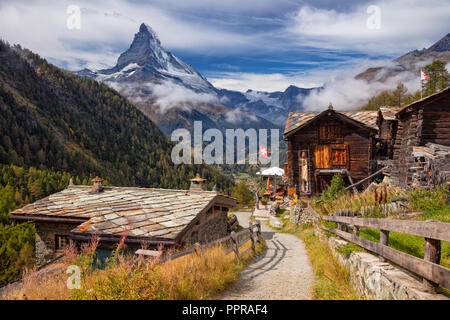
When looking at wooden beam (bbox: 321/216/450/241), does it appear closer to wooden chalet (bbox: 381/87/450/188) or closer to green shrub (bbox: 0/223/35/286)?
wooden chalet (bbox: 381/87/450/188)

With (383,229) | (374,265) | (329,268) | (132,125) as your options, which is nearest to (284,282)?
(329,268)

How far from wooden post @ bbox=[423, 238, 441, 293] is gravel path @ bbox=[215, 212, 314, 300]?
8.91ft

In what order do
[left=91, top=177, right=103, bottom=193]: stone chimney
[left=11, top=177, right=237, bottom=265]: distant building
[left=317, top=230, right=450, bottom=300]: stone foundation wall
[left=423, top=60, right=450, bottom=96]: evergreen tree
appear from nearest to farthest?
1. [left=317, top=230, right=450, bottom=300]: stone foundation wall
2. [left=11, top=177, right=237, bottom=265]: distant building
3. [left=91, top=177, right=103, bottom=193]: stone chimney
4. [left=423, top=60, right=450, bottom=96]: evergreen tree

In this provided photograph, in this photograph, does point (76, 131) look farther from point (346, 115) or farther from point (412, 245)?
point (412, 245)

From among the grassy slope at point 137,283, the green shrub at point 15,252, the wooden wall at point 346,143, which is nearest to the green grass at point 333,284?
the grassy slope at point 137,283

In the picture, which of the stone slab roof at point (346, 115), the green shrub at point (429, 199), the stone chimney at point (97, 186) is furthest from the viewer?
the stone slab roof at point (346, 115)

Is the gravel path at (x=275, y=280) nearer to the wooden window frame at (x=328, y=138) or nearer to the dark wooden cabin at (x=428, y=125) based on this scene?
the dark wooden cabin at (x=428, y=125)

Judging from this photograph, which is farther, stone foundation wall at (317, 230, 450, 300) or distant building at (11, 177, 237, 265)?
distant building at (11, 177, 237, 265)

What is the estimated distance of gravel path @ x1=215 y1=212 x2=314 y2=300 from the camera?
227 inches

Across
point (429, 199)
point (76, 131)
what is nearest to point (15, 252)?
point (429, 199)

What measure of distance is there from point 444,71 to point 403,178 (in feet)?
139

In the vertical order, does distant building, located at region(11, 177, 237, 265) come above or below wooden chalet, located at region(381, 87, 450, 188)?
below

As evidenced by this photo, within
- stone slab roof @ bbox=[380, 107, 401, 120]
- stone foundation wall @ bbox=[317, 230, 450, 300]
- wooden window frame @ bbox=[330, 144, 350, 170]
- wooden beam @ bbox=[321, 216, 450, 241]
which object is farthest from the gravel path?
stone slab roof @ bbox=[380, 107, 401, 120]

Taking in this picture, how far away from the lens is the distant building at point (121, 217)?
1073 centimetres
